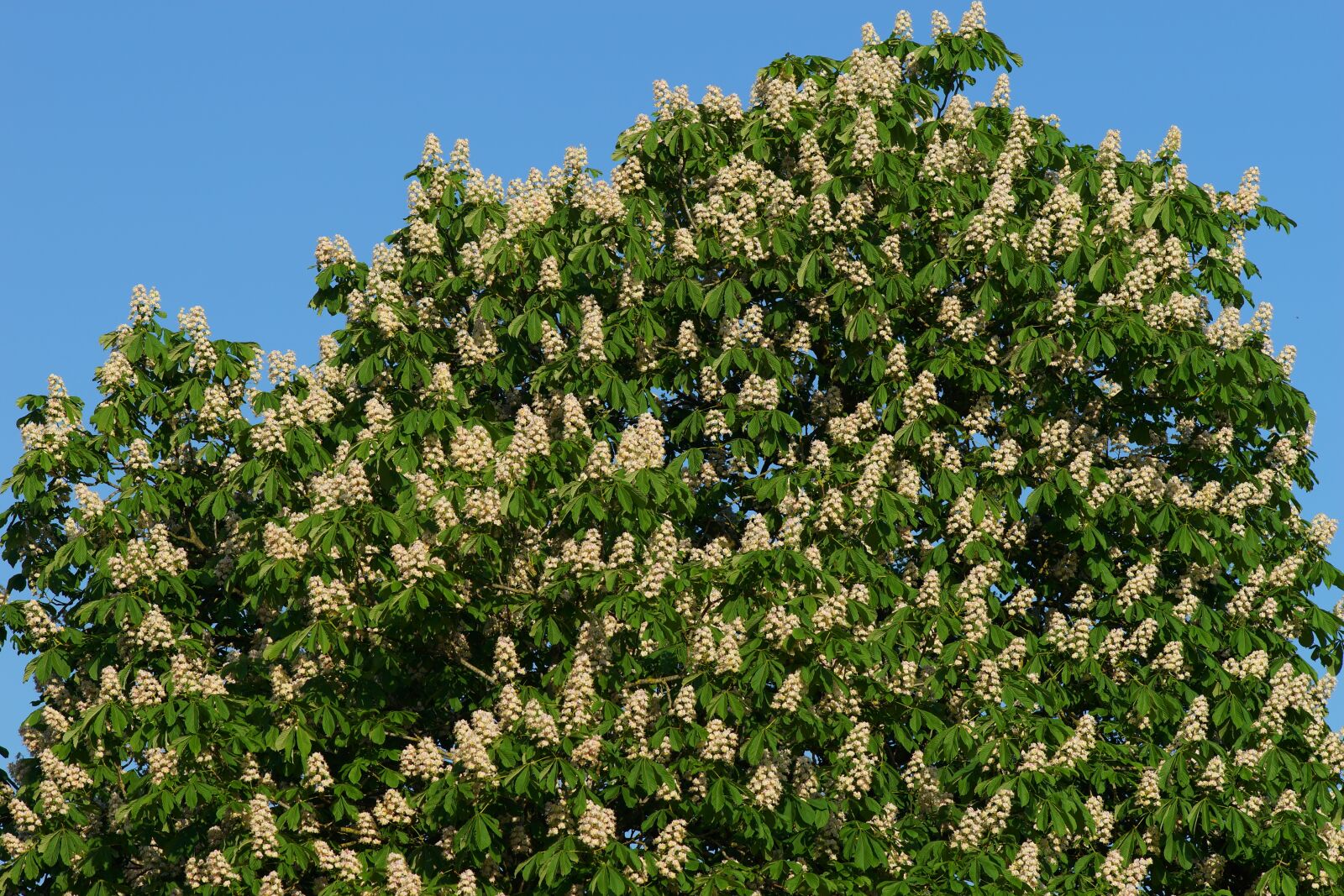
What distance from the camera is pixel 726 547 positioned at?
56.7 ft

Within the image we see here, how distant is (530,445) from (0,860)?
20.6ft

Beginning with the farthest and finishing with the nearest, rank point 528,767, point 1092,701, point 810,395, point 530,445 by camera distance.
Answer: point 810,395
point 1092,701
point 530,445
point 528,767

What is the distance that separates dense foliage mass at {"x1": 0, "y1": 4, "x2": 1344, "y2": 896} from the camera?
51.2 ft

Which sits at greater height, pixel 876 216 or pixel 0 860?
pixel 876 216

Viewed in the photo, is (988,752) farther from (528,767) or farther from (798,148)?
(798,148)

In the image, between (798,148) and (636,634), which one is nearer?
(636,634)

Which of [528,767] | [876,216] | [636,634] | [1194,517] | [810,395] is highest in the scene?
[876,216]

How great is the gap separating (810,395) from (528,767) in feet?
17.2

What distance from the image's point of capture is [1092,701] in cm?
1756

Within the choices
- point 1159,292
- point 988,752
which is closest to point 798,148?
point 1159,292

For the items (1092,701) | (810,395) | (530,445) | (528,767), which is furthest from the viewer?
(810,395)

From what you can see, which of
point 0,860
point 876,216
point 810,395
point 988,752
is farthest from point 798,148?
point 0,860

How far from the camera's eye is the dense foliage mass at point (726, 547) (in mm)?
15602

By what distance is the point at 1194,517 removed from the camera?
17.7 metres
